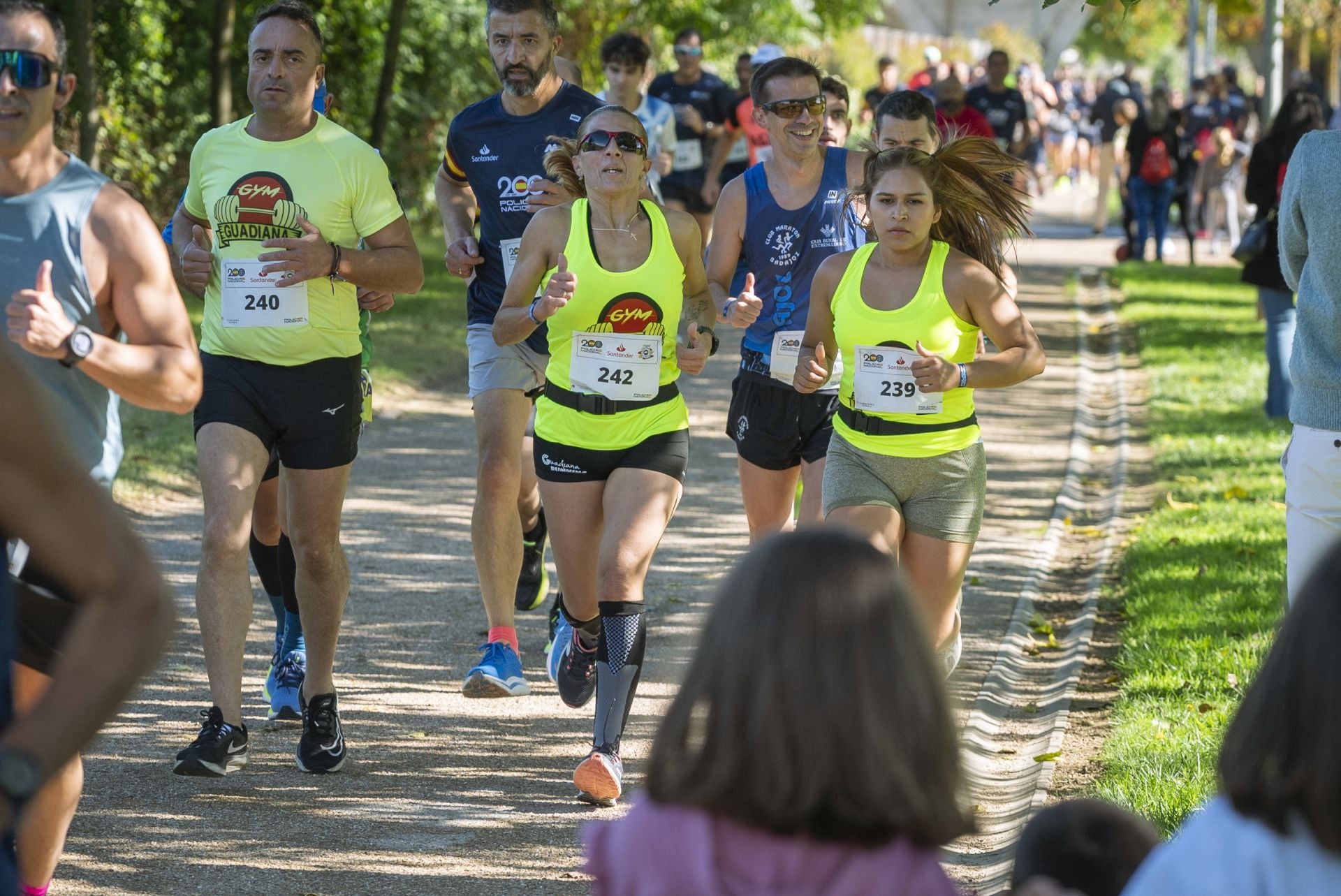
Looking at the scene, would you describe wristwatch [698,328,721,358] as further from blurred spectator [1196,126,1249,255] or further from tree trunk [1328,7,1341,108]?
tree trunk [1328,7,1341,108]

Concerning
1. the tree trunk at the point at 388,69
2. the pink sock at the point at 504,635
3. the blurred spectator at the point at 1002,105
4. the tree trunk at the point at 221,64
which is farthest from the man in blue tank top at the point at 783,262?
the tree trunk at the point at 388,69

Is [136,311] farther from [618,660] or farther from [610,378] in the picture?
[618,660]

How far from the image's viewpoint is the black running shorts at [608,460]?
5.54 metres

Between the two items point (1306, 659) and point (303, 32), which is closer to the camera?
point (1306, 659)

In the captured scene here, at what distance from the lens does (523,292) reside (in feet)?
19.0

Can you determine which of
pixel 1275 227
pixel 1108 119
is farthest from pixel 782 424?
pixel 1108 119

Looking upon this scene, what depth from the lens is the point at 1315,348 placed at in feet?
15.2

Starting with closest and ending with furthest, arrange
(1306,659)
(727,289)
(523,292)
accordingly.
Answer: (1306,659) < (523,292) < (727,289)

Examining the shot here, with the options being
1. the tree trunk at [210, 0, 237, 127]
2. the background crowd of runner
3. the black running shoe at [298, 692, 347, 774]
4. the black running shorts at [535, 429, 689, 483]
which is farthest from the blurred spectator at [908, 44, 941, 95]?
the black running shoe at [298, 692, 347, 774]

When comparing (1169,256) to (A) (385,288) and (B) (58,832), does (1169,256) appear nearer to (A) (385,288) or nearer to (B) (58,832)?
(A) (385,288)

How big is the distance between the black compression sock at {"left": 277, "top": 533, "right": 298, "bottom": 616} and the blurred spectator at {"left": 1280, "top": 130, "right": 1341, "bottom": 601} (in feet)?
10.9

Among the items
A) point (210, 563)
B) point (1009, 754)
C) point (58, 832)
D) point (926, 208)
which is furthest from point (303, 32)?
point (1009, 754)

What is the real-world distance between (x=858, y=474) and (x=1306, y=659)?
131 inches

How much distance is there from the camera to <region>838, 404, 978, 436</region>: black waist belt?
5.34 metres
